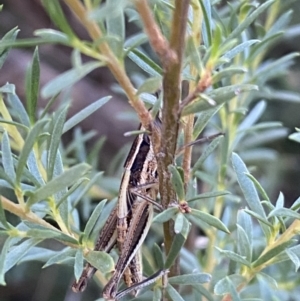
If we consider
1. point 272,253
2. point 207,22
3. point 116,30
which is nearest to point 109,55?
point 116,30

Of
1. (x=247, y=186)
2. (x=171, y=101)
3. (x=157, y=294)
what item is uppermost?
(x=171, y=101)

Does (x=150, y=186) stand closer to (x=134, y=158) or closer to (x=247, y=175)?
(x=134, y=158)

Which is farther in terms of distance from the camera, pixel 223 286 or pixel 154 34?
pixel 223 286

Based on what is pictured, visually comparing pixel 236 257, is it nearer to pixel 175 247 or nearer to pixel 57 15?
pixel 175 247

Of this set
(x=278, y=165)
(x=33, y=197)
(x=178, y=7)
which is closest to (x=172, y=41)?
(x=178, y=7)

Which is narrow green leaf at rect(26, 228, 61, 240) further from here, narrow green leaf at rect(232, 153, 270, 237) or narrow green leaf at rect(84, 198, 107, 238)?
narrow green leaf at rect(232, 153, 270, 237)

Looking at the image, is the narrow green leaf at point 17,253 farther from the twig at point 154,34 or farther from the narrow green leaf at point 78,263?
the twig at point 154,34

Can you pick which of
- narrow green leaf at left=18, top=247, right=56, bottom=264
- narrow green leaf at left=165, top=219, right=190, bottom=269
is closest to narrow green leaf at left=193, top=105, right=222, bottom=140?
narrow green leaf at left=165, top=219, right=190, bottom=269
